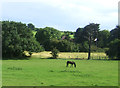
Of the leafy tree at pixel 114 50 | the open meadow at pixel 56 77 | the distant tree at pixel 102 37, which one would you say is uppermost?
the distant tree at pixel 102 37

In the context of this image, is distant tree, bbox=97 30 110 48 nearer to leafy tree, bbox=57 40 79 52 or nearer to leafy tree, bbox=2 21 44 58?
leafy tree, bbox=57 40 79 52

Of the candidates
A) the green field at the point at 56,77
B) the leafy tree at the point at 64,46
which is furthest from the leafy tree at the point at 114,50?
the green field at the point at 56,77

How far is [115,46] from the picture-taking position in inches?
2276

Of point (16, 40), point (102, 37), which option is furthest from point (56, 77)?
point (102, 37)

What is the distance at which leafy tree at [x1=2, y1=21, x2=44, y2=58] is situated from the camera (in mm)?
56281

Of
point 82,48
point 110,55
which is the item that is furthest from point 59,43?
point 110,55

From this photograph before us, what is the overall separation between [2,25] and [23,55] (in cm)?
1134

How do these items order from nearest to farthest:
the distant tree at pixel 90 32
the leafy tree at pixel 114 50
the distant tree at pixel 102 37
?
the leafy tree at pixel 114 50, the distant tree at pixel 90 32, the distant tree at pixel 102 37

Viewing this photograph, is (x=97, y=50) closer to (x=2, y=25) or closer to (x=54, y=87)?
(x=2, y=25)

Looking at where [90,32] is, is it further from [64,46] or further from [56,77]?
[56,77]

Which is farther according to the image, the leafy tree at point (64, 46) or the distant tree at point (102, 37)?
the distant tree at point (102, 37)

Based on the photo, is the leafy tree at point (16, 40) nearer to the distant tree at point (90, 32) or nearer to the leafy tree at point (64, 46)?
the distant tree at point (90, 32)

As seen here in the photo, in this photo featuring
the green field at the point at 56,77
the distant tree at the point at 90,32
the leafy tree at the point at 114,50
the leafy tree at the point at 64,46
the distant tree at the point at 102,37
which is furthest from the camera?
the distant tree at the point at 102,37

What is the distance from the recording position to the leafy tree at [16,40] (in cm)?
5628
